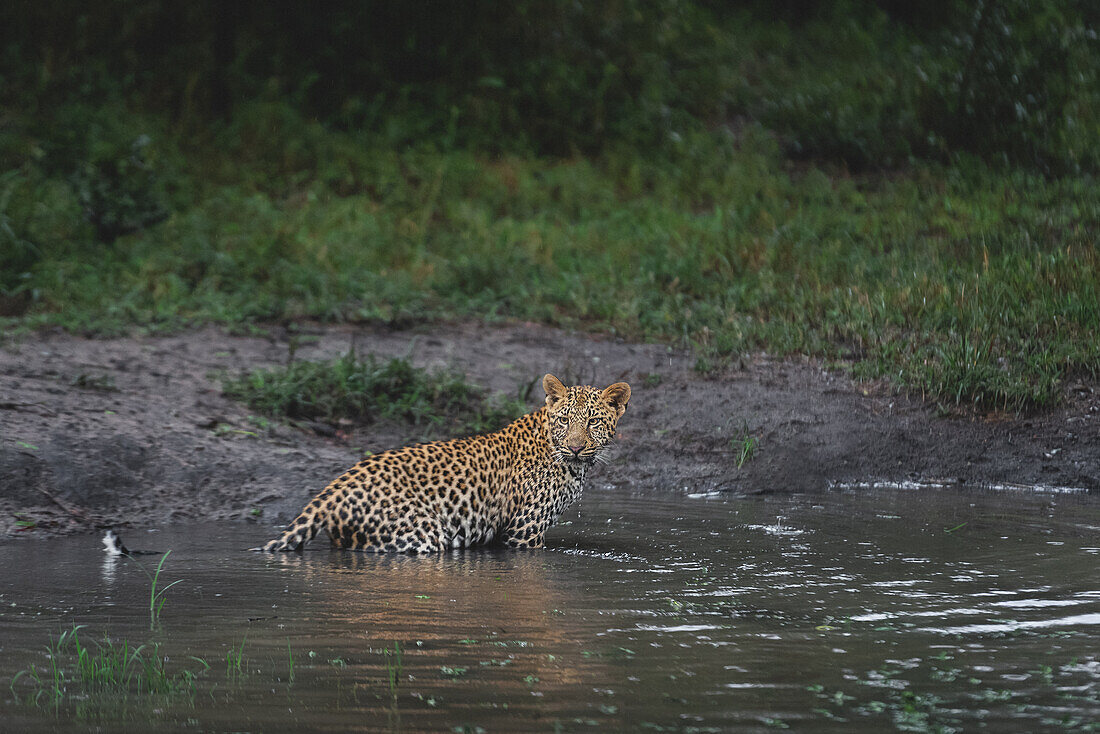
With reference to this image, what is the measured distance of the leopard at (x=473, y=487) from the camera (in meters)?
7.14

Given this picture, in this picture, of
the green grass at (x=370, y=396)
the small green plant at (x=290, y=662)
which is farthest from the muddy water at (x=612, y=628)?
the green grass at (x=370, y=396)

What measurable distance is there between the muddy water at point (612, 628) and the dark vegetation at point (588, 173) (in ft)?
13.4

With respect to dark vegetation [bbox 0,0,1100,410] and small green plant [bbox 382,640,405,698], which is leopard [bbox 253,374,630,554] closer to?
small green plant [bbox 382,640,405,698]

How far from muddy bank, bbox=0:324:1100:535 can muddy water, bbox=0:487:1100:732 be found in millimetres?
642

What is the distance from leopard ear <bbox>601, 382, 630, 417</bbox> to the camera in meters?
7.53

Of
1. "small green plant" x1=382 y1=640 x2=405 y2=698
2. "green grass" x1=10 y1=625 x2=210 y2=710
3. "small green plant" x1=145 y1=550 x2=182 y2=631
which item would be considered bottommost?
"small green plant" x1=145 y1=550 x2=182 y2=631

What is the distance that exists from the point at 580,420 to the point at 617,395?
1.18ft

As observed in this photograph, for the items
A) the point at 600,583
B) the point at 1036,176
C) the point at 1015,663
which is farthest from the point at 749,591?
the point at 1036,176

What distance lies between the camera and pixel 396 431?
32.9 feet

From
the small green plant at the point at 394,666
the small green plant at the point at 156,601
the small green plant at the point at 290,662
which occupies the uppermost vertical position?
the small green plant at the point at 394,666

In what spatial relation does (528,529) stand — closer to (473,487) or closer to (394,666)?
(473,487)

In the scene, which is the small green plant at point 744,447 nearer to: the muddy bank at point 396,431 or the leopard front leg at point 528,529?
the muddy bank at point 396,431

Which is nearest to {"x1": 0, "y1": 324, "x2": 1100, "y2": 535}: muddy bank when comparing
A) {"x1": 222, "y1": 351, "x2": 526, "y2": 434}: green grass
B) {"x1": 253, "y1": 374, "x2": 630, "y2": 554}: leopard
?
{"x1": 222, "y1": 351, "x2": 526, "y2": 434}: green grass

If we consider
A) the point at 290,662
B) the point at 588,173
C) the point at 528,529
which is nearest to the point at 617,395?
the point at 528,529
